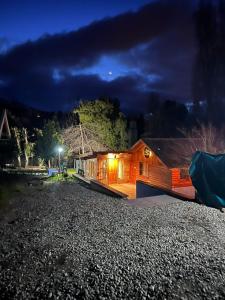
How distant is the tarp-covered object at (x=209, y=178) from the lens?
11.7 metres

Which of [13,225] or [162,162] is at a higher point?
[162,162]

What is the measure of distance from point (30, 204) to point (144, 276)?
911 cm

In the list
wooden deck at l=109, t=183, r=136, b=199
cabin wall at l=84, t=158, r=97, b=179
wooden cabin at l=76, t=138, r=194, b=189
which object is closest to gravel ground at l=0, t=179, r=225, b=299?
wooden deck at l=109, t=183, r=136, b=199

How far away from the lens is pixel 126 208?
11961 millimetres

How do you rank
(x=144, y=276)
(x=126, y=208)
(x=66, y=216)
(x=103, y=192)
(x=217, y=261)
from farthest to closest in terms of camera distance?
(x=103, y=192)
(x=126, y=208)
(x=66, y=216)
(x=217, y=261)
(x=144, y=276)

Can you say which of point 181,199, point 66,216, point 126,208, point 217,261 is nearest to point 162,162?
point 181,199

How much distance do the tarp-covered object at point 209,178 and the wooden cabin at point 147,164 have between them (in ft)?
12.8

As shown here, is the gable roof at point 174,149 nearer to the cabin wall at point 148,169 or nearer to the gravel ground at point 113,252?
the cabin wall at point 148,169

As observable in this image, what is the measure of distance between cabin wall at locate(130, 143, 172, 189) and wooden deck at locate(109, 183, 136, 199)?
125 centimetres

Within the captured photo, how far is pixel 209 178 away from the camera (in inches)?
474

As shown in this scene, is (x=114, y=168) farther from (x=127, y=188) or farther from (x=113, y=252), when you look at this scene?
(x=113, y=252)

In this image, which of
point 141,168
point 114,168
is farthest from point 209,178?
point 114,168

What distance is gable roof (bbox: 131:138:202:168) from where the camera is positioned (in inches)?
673

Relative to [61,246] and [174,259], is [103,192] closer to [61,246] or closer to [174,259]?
[61,246]
